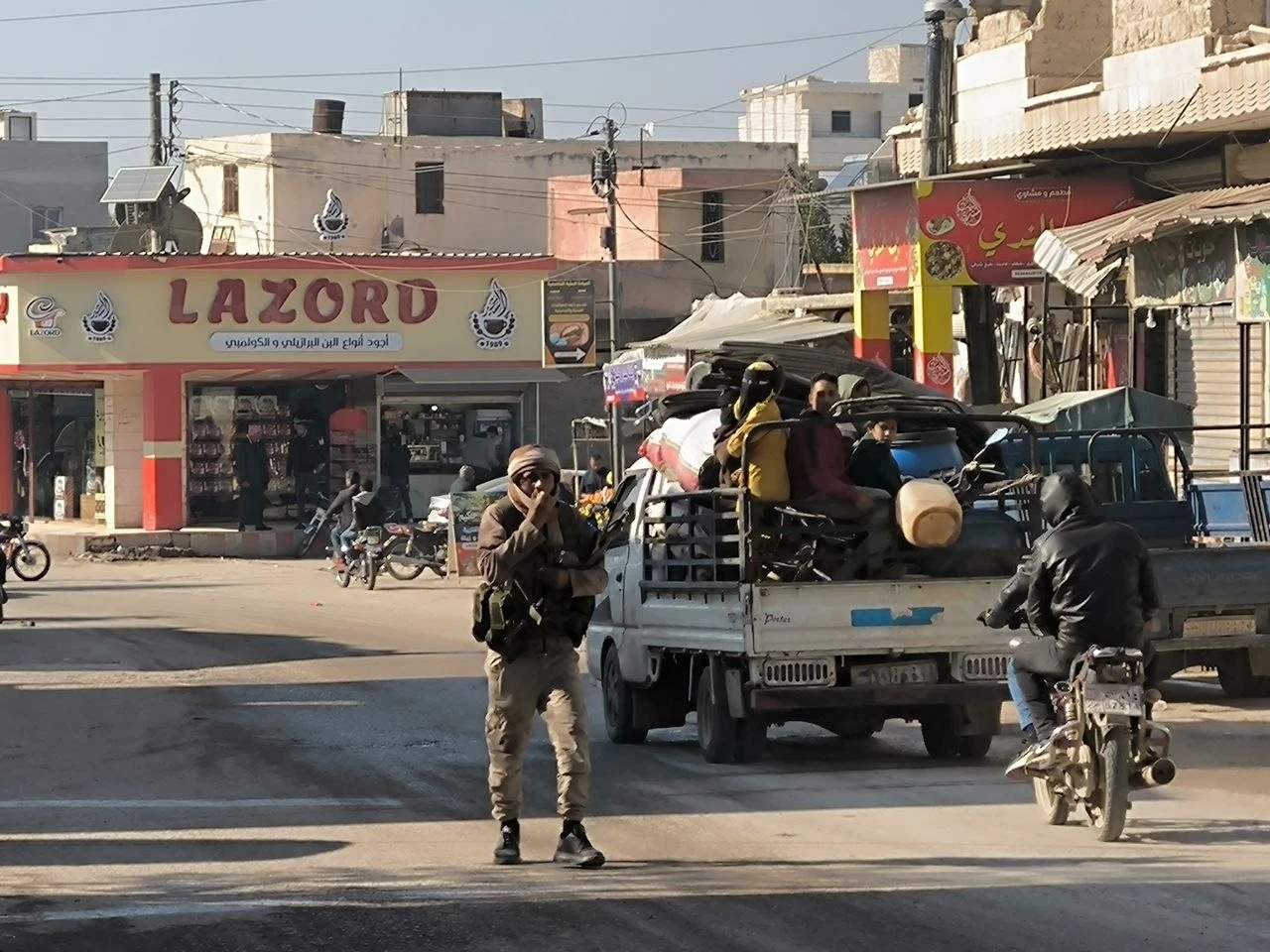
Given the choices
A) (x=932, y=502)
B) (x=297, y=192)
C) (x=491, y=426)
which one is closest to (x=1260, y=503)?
(x=932, y=502)

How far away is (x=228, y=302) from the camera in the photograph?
40.8m

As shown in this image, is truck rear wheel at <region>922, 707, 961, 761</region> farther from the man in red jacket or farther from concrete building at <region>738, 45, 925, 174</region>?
concrete building at <region>738, 45, 925, 174</region>

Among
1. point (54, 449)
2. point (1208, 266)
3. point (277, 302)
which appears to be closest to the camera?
point (1208, 266)

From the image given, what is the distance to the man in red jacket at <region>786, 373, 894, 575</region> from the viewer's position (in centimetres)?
1189

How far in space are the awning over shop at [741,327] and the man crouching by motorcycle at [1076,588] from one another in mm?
16192

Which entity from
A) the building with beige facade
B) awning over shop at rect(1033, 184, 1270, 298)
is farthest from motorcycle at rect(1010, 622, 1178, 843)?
the building with beige facade

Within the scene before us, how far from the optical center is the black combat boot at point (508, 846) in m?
8.80

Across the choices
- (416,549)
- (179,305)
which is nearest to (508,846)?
(416,549)

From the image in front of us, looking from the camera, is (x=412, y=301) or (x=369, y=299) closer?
(x=369, y=299)

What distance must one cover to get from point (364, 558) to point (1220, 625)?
19222 mm

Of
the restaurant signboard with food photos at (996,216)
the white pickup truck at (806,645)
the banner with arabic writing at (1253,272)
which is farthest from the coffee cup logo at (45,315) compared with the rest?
the white pickup truck at (806,645)

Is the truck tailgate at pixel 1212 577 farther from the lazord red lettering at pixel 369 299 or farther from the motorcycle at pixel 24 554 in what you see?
the lazord red lettering at pixel 369 299

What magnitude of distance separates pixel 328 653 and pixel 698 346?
30.7 ft

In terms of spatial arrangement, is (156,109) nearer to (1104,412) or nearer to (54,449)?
(54,449)
